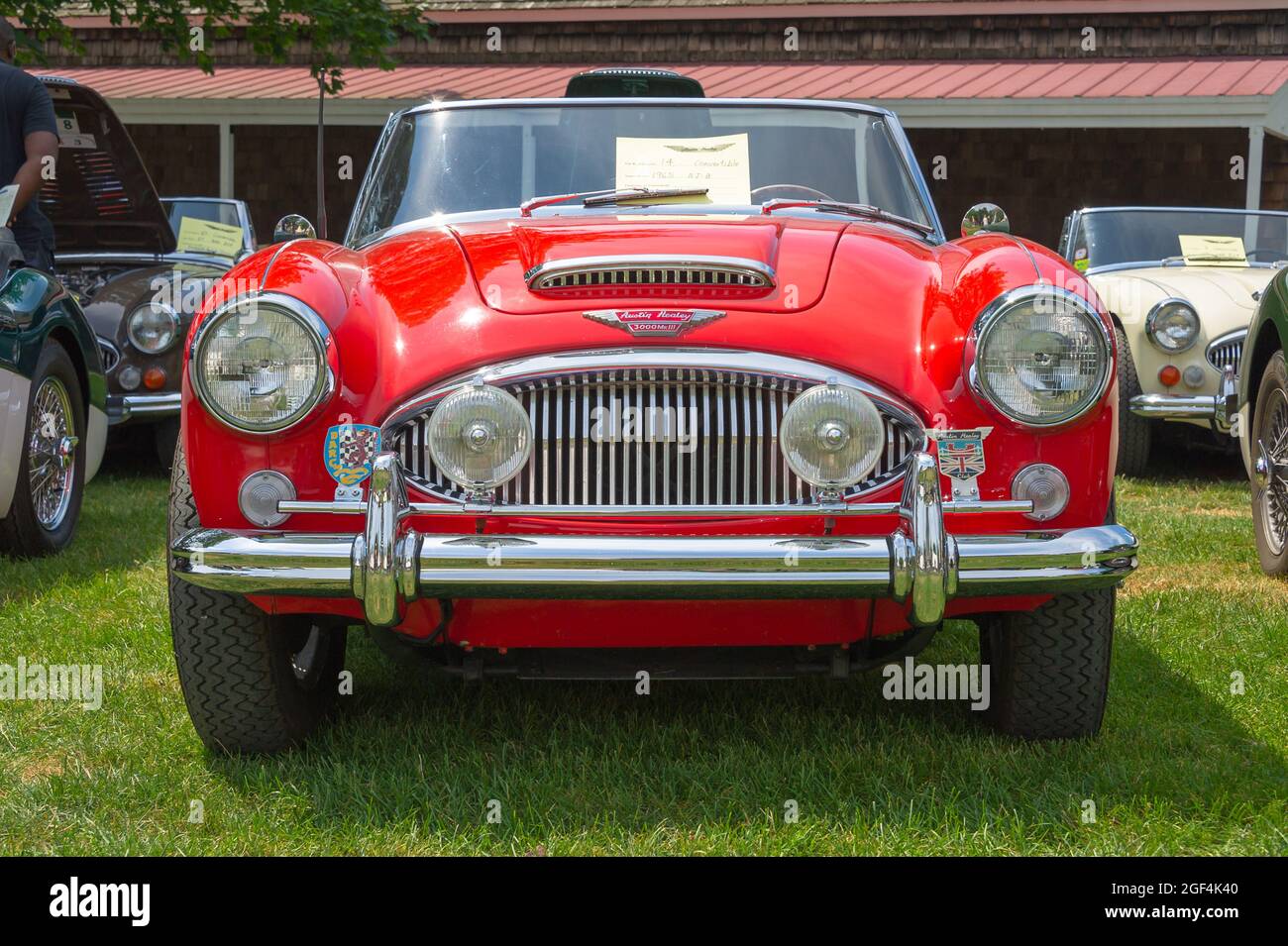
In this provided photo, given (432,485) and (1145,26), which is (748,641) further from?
(1145,26)

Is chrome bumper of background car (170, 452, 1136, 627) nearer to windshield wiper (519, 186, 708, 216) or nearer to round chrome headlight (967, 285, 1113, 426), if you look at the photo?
round chrome headlight (967, 285, 1113, 426)

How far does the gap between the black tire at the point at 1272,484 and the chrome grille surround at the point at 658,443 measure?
2716 mm

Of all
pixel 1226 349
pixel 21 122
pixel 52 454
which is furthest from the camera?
pixel 1226 349

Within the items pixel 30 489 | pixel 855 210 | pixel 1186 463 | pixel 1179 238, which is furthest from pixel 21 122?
pixel 1186 463

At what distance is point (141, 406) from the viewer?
682cm

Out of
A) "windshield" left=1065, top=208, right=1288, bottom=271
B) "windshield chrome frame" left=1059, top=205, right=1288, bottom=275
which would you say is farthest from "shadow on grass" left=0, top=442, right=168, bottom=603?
"windshield" left=1065, top=208, right=1288, bottom=271

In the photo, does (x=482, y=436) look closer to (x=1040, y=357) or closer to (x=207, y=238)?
(x=1040, y=357)

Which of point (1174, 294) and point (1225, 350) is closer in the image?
point (1225, 350)

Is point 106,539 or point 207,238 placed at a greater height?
point 207,238

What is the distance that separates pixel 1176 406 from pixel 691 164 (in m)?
4.15

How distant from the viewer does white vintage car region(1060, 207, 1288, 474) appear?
7.25 metres

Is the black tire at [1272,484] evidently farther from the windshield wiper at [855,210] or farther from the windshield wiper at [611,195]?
A: the windshield wiper at [611,195]

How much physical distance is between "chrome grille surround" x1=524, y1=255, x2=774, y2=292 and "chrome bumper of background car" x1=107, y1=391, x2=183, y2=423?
4351 mm

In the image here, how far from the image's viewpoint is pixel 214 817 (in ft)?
9.24
